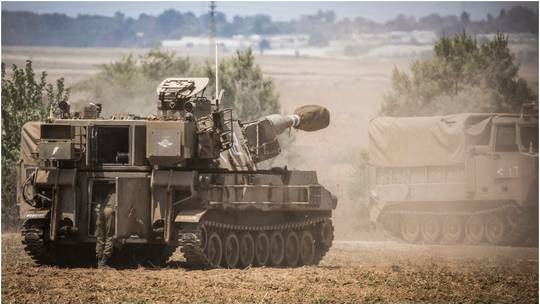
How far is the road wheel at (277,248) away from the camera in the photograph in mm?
24172

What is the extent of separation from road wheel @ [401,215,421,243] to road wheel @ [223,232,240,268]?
→ 13586 millimetres

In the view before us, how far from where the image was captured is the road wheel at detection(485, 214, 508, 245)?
112 ft

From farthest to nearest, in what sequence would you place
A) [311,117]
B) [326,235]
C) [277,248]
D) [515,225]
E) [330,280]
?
[515,225]
[311,117]
[326,235]
[277,248]
[330,280]

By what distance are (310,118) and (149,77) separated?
27418mm

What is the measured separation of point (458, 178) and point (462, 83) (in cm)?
1223

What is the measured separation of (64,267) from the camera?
71.8 ft

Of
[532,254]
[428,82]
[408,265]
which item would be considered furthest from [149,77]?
[408,265]

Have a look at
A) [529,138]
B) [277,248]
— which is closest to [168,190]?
[277,248]

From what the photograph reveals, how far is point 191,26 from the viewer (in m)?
85.9

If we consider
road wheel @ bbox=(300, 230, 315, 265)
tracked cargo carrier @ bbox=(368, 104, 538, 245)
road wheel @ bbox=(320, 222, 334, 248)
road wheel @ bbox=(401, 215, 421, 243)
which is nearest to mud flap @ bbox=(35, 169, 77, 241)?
road wheel @ bbox=(300, 230, 315, 265)

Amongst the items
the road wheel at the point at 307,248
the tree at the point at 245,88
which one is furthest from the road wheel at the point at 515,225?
the tree at the point at 245,88

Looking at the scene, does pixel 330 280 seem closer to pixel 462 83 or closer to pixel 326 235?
pixel 326 235

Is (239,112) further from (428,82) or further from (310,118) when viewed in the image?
(310,118)

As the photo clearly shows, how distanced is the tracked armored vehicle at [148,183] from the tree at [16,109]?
480 inches
